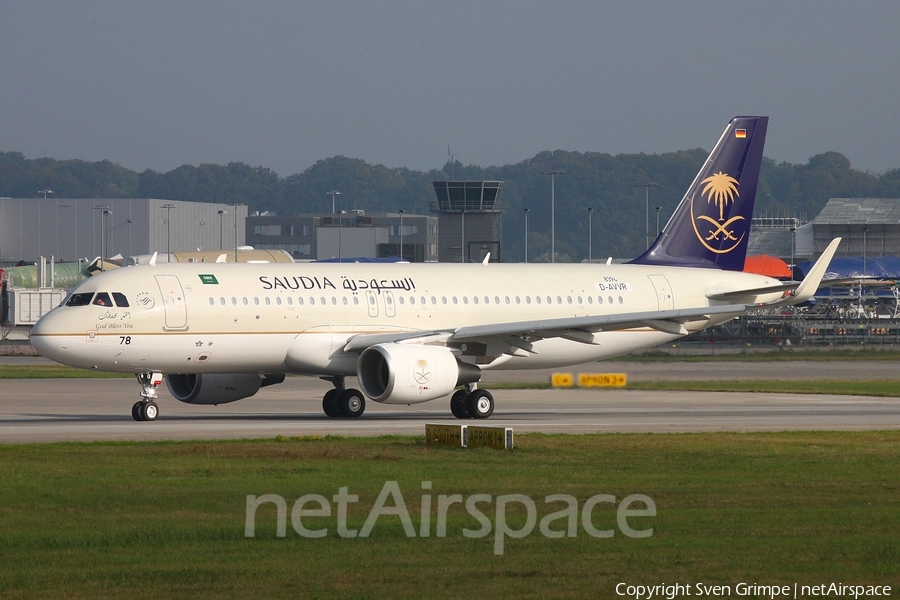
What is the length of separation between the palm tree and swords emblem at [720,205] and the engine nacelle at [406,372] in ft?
39.0

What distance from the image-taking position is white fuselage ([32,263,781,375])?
31453 mm

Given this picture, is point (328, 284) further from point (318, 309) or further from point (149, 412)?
point (149, 412)

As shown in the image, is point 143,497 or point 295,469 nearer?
point 143,497

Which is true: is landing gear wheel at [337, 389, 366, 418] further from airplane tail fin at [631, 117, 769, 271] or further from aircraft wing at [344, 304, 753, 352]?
airplane tail fin at [631, 117, 769, 271]

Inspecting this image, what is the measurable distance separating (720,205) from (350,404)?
45.3 ft

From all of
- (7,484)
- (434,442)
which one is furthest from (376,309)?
(7,484)

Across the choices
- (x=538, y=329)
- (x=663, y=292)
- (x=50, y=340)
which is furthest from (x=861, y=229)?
(x=50, y=340)

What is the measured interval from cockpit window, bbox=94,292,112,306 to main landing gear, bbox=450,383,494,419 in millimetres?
8743

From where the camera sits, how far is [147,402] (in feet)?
105

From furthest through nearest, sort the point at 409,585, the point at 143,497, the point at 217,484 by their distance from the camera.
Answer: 1. the point at 217,484
2. the point at 143,497
3. the point at 409,585

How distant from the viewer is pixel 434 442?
25000 millimetres

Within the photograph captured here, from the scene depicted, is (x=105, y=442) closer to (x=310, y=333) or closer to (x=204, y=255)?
(x=310, y=333)

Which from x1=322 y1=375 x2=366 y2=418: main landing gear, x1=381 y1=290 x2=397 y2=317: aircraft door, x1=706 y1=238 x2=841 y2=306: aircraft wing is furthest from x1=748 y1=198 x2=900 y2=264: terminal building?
x1=322 y1=375 x2=366 y2=418: main landing gear

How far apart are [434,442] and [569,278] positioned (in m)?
13.6
